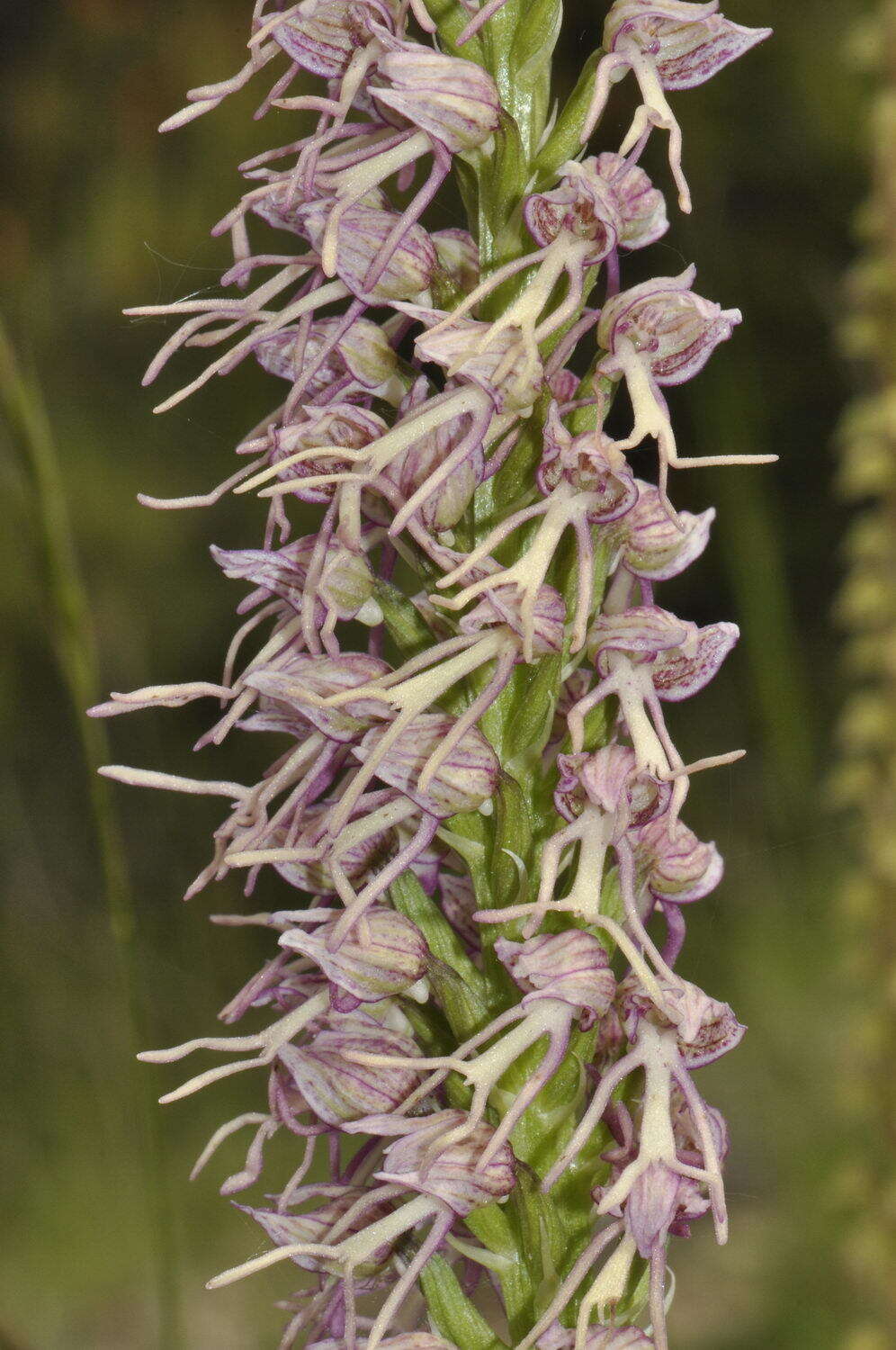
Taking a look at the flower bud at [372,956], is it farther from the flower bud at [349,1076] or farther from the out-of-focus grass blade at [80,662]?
the out-of-focus grass blade at [80,662]

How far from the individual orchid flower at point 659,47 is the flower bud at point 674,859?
275mm

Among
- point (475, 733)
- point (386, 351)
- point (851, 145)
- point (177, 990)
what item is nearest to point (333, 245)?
point (386, 351)

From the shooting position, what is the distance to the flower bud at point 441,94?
0.58m

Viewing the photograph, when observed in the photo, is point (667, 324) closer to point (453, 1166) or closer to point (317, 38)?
point (317, 38)

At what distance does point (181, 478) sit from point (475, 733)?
116 inches

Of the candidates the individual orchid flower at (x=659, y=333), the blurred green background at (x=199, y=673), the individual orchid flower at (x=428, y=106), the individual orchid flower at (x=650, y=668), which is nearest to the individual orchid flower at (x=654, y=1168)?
the individual orchid flower at (x=650, y=668)

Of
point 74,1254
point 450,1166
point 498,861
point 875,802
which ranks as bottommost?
point 74,1254

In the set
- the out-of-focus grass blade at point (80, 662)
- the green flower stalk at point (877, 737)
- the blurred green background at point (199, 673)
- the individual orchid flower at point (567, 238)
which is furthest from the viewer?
the blurred green background at point (199, 673)

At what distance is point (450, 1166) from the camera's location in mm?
593

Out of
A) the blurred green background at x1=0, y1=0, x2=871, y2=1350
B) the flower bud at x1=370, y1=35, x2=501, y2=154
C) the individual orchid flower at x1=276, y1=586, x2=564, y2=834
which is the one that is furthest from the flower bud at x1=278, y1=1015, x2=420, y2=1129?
the blurred green background at x1=0, y1=0, x2=871, y2=1350

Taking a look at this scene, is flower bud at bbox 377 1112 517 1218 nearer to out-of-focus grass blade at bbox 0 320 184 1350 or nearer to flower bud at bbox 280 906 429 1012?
flower bud at bbox 280 906 429 1012

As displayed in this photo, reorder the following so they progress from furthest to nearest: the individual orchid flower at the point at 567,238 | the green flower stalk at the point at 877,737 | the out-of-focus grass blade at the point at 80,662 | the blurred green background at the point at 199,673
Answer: the blurred green background at the point at 199,673 < the green flower stalk at the point at 877,737 < the out-of-focus grass blade at the point at 80,662 < the individual orchid flower at the point at 567,238

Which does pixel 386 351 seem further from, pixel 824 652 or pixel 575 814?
pixel 824 652

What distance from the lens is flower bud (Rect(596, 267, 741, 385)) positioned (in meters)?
0.60
